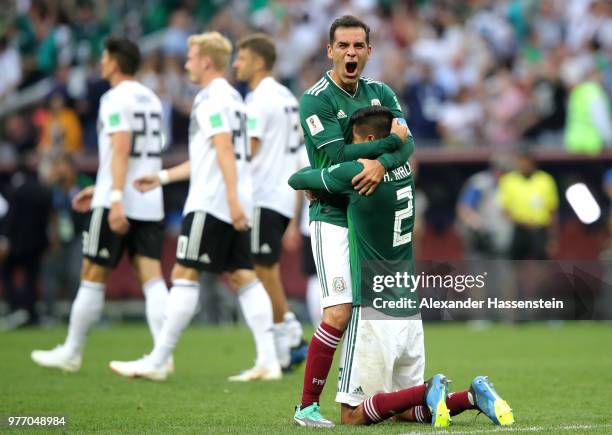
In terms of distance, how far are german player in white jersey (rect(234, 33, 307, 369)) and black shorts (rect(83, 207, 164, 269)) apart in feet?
2.77

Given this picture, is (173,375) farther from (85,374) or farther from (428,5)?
(428,5)

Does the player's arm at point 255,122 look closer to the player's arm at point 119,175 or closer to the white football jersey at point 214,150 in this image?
the white football jersey at point 214,150

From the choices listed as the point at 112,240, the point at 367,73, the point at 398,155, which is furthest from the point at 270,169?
the point at 367,73

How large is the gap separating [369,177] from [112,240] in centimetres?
407

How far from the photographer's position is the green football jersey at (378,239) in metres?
7.20

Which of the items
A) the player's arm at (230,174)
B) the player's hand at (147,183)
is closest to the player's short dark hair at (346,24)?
the player's arm at (230,174)

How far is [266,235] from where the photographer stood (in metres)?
10.9

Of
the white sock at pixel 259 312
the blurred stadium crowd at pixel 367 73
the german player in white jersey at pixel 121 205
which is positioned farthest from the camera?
the blurred stadium crowd at pixel 367 73

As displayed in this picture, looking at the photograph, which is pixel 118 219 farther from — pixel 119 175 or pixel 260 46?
pixel 260 46

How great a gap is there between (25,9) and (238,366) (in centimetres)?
1304

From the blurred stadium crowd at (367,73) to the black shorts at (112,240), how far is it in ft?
23.1

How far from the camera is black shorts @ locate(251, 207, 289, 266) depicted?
1088cm

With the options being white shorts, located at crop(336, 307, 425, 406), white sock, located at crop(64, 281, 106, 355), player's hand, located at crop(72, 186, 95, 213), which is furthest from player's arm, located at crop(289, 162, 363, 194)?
player's hand, located at crop(72, 186, 95, 213)

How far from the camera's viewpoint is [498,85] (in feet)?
63.7
